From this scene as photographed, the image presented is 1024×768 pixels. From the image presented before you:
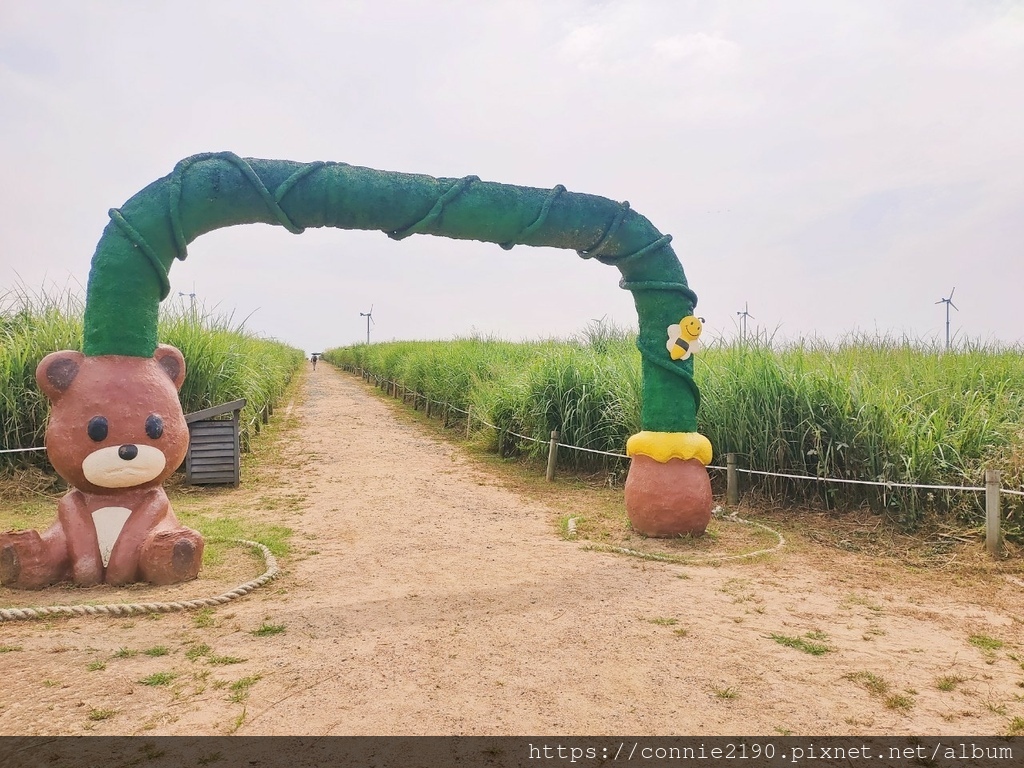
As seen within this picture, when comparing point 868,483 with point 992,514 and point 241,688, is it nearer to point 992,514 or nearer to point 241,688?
point 992,514

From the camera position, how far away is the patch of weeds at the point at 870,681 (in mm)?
3059

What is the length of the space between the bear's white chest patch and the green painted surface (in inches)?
42.2

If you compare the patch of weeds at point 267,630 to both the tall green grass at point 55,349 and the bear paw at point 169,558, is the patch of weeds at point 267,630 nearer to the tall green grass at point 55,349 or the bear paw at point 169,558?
the bear paw at point 169,558

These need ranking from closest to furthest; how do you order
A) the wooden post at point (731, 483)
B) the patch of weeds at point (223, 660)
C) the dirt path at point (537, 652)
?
the dirt path at point (537, 652) < the patch of weeds at point (223, 660) < the wooden post at point (731, 483)

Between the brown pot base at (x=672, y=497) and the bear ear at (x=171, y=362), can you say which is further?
the brown pot base at (x=672, y=497)

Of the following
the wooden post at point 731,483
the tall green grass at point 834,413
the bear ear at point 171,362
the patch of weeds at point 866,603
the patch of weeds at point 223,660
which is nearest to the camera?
the patch of weeds at point 223,660

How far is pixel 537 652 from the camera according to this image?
3.44 metres

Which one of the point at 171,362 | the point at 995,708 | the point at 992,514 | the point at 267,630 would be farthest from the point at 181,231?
the point at 992,514

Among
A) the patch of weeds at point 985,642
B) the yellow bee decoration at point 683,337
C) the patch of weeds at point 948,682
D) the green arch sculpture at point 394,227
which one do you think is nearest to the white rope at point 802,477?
the green arch sculpture at point 394,227

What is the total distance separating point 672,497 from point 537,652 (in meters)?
2.65

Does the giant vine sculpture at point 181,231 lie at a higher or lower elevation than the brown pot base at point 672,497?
higher

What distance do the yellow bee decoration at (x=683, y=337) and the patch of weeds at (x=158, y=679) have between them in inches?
173

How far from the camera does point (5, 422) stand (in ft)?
25.3

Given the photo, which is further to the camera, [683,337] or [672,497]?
[683,337]
